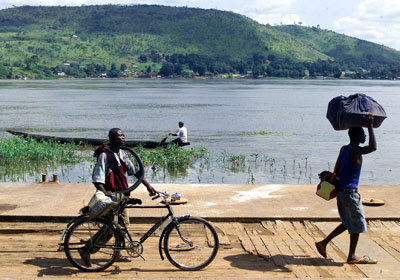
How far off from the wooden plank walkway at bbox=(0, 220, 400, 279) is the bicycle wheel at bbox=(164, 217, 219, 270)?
134 mm

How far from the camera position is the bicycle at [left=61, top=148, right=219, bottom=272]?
6.33m

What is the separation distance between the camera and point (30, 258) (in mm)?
6875

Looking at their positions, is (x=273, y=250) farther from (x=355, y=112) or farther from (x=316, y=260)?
(x=355, y=112)

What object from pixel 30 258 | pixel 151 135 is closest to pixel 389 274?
pixel 30 258

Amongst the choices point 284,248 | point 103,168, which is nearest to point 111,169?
point 103,168

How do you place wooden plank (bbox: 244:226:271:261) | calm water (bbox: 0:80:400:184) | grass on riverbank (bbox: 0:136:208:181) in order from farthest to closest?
calm water (bbox: 0:80:400:184) < grass on riverbank (bbox: 0:136:208:181) < wooden plank (bbox: 244:226:271:261)

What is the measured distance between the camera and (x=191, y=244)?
6.50m

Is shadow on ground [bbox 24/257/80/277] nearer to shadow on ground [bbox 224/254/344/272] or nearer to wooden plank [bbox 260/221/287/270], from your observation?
shadow on ground [bbox 224/254/344/272]

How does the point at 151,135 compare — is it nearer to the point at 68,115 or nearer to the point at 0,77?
the point at 68,115

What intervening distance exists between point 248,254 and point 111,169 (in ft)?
7.53

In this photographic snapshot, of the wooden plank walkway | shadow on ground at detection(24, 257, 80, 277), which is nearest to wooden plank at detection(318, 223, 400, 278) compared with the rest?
the wooden plank walkway

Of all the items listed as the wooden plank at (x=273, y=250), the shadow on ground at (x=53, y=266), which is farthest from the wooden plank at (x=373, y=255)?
the shadow on ground at (x=53, y=266)

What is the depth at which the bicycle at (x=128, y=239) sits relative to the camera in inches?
249

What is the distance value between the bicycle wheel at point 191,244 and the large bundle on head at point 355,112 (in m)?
2.15
